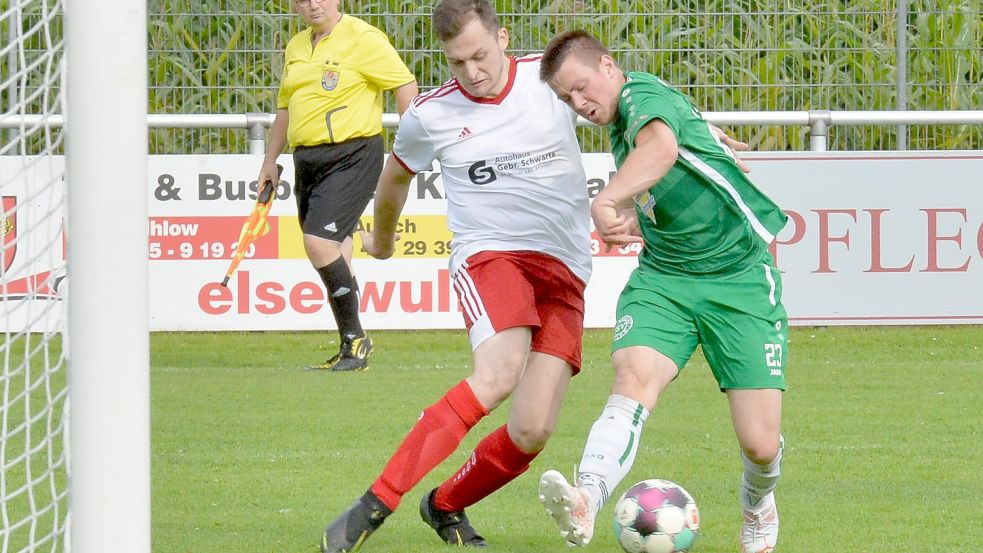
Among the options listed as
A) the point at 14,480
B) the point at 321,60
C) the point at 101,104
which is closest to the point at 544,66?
the point at 101,104

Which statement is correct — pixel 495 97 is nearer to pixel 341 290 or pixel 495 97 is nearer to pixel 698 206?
pixel 698 206

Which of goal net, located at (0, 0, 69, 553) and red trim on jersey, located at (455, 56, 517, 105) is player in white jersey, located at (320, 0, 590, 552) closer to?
red trim on jersey, located at (455, 56, 517, 105)

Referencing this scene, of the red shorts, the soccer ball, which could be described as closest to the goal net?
the red shorts

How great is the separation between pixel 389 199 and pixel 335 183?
13.0ft

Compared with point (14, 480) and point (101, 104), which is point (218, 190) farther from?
point (101, 104)

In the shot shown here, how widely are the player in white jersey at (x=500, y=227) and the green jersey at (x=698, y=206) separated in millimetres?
378

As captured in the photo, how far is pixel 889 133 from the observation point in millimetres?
11297

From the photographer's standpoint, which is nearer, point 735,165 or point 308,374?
point 735,165

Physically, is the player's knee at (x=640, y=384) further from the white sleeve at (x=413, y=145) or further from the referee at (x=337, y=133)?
the referee at (x=337, y=133)

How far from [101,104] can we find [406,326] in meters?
7.77

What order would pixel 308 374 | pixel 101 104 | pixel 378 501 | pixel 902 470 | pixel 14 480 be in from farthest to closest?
pixel 308 374
pixel 902 470
pixel 14 480
pixel 378 501
pixel 101 104

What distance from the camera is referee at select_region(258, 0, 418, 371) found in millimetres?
9125

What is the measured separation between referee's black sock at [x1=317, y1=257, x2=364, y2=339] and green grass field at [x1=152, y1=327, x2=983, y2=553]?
0.37m

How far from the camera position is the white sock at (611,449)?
4.30 m
